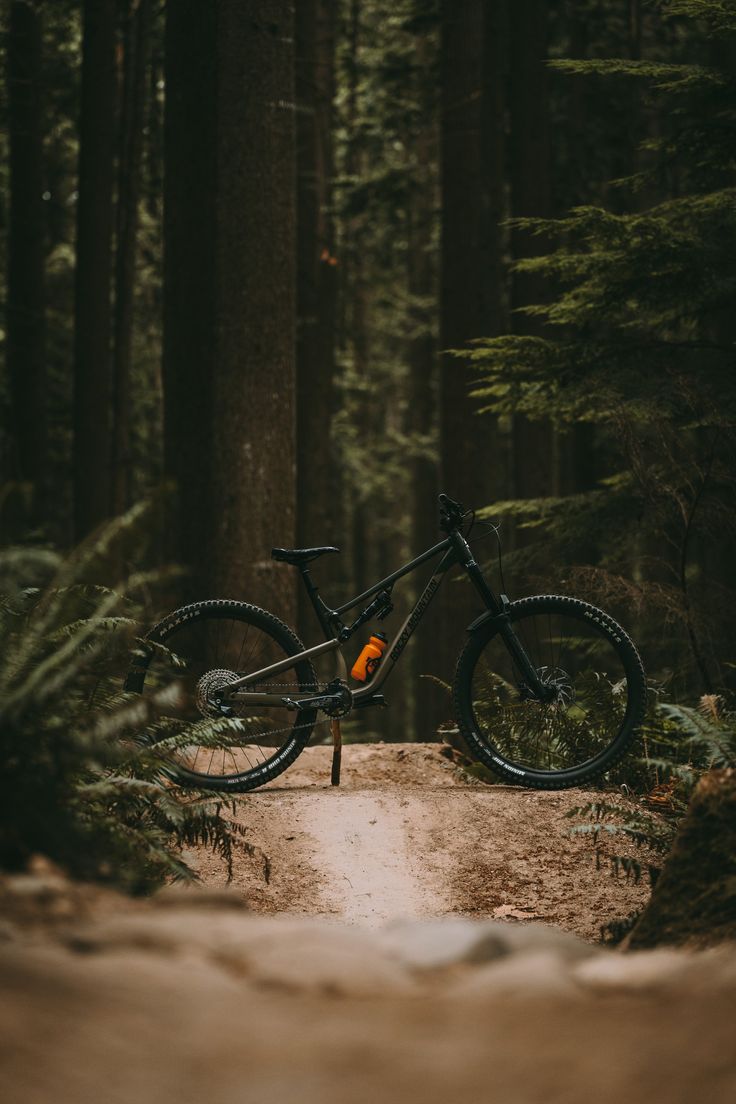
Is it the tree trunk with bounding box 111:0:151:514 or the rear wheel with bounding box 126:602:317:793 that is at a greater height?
the tree trunk with bounding box 111:0:151:514

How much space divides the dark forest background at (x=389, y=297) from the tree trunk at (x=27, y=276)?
0.04 meters

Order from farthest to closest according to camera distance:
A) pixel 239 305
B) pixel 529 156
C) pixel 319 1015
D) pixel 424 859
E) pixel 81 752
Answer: pixel 529 156 → pixel 239 305 → pixel 424 859 → pixel 81 752 → pixel 319 1015

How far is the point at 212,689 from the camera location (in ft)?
20.4

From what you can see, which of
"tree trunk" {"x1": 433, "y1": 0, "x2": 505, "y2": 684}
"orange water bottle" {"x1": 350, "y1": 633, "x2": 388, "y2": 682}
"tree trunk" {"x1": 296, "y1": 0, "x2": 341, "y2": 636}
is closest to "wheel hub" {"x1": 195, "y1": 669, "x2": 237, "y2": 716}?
"orange water bottle" {"x1": 350, "y1": 633, "x2": 388, "y2": 682}

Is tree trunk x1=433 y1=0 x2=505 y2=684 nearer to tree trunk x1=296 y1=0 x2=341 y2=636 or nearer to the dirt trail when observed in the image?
tree trunk x1=296 y1=0 x2=341 y2=636

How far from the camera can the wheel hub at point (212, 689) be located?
20.3 feet

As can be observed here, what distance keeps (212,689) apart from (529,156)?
412 inches

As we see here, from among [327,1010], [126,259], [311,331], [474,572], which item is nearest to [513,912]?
[474,572]

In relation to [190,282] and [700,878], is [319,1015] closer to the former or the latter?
[700,878]

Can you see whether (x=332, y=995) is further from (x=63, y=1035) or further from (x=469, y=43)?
(x=469, y=43)

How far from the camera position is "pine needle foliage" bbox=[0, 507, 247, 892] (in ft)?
10.0

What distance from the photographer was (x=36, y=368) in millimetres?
15727

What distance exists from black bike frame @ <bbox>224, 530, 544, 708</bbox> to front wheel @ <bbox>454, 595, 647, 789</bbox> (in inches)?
3.0

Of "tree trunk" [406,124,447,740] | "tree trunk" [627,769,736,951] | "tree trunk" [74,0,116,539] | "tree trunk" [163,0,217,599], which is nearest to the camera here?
"tree trunk" [627,769,736,951]
